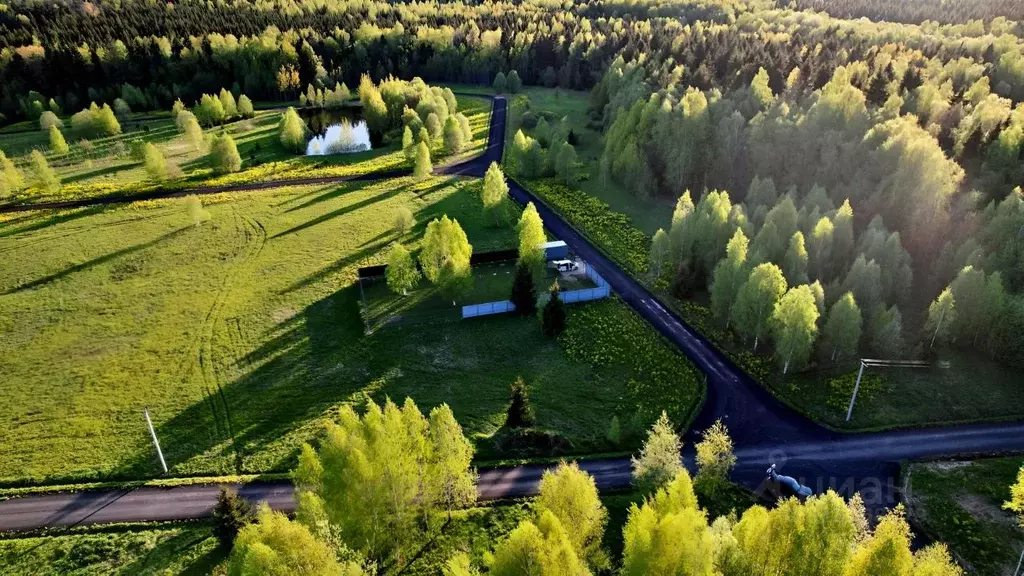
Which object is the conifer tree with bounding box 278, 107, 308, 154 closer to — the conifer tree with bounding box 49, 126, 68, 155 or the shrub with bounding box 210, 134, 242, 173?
the shrub with bounding box 210, 134, 242, 173

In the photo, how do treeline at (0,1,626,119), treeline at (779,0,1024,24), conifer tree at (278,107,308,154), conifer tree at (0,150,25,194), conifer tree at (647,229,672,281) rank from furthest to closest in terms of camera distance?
treeline at (0,1,626,119), treeline at (779,0,1024,24), conifer tree at (278,107,308,154), conifer tree at (0,150,25,194), conifer tree at (647,229,672,281)

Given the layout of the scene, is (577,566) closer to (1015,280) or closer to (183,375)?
(183,375)

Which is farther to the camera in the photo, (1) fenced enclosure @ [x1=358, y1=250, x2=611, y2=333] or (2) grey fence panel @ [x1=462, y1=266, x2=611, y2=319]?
(1) fenced enclosure @ [x1=358, y1=250, x2=611, y2=333]

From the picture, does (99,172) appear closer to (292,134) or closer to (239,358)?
(292,134)

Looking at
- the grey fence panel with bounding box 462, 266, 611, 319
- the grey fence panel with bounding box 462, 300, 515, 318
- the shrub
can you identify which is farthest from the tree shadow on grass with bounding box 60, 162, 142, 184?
the grey fence panel with bounding box 462, 266, 611, 319

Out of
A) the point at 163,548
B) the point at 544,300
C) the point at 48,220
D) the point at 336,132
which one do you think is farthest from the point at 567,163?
the point at 48,220

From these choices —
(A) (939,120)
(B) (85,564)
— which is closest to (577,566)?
(B) (85,564)

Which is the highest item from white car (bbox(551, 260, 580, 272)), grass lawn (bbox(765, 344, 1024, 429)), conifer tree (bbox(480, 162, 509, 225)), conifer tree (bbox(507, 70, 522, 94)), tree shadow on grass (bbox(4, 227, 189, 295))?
conifer tree (bbox(507, 70, 522, 94))
